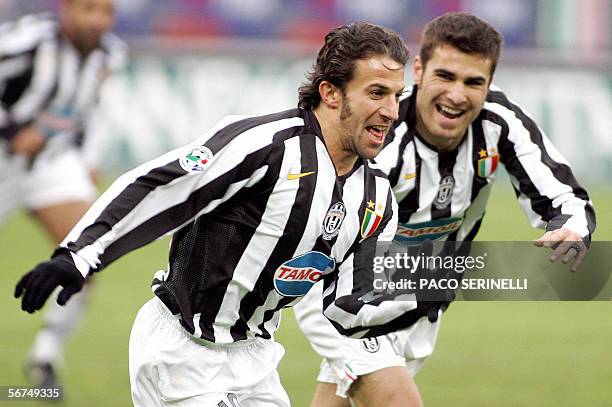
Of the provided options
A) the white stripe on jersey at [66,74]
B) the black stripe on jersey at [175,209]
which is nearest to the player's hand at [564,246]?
the black stripe on jersey at [175,209]

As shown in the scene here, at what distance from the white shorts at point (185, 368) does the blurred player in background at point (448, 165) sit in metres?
0.90

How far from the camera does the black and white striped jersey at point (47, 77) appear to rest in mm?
8953

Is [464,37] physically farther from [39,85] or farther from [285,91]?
[285,91]

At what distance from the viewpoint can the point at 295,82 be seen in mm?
19094

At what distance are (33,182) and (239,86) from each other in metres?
10.6

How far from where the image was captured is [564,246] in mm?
4906

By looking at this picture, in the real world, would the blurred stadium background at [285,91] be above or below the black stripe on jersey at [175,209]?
above

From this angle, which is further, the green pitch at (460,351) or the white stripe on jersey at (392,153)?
the green pitch at (460,351)

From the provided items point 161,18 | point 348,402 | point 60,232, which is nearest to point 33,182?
point 60,232

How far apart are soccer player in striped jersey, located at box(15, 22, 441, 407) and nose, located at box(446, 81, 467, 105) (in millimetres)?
852

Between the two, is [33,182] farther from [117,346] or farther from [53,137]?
[117,346]

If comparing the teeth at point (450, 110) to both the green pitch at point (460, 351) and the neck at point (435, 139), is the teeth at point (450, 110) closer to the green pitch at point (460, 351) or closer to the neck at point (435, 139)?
the neck at point (435, 139)

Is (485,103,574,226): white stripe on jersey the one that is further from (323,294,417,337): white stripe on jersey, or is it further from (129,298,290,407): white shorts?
(129,298,290,407): white shorts

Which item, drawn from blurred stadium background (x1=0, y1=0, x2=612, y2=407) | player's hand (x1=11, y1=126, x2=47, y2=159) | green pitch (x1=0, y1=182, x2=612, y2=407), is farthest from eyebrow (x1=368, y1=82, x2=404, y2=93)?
blurred stadium background (x1=0, y1=0, x2=612, y2=407)
